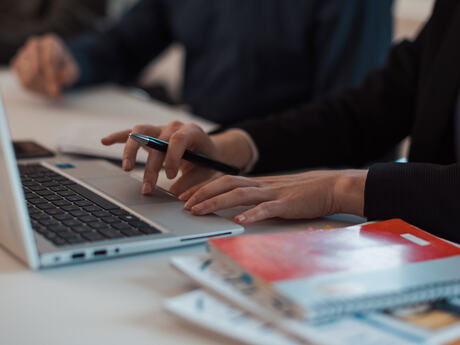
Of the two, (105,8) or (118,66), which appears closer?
(118,66)

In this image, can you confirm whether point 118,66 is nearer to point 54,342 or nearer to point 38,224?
point 38,224

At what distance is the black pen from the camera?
780 millimetres

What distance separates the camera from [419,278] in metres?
0.51

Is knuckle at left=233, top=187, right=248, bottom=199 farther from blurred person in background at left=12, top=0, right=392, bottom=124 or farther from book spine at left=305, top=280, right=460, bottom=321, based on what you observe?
blurred person in background at left=12, top=0, right=392, bottom=124

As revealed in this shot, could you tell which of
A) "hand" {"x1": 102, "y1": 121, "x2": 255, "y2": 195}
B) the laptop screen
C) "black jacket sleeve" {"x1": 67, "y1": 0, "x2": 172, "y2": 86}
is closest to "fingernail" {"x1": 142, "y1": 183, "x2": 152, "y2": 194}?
"hand" {"x1": 102, "y1": 121, "x2": 255, "y2": 195}

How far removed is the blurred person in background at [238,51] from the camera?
151cm

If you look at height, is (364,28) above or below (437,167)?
above

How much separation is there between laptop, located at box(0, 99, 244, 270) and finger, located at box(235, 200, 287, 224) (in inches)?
0.9

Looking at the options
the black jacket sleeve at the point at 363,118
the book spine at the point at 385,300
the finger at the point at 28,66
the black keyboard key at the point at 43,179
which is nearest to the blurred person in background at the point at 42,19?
the finger at the point at 28,66

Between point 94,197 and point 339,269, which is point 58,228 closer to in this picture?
point 94,197

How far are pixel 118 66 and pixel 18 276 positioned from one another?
4.63ft

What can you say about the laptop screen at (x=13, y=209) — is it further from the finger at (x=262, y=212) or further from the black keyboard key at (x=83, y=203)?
the finger at (x=262, y=212)

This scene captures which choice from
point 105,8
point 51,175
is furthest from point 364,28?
point 105,8

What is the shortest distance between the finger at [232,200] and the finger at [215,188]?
14 millimetres
